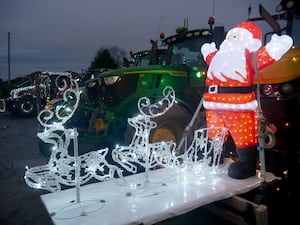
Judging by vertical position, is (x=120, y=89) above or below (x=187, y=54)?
below

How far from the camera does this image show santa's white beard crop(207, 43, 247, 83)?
2.69 m

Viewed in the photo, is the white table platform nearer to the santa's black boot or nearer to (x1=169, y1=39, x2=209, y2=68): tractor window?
the santa's black boot

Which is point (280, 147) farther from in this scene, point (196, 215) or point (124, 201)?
point (124, 201)

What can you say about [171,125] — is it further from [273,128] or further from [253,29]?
[253,29]

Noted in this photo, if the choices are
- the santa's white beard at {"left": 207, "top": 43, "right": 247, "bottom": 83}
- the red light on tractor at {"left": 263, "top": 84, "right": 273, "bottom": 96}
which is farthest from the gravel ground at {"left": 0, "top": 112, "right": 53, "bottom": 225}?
the red light on tractor at {"left": 263, "top": 84, "right": 273, "bottom": 96}

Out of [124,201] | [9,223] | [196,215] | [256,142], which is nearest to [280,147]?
[256,142]

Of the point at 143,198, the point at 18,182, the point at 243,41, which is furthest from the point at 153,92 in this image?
the point at 18,182

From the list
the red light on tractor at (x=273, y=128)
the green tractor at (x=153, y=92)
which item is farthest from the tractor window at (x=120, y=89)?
the red light on tractor at (x=273, y=128)

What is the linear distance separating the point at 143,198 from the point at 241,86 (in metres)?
1.50

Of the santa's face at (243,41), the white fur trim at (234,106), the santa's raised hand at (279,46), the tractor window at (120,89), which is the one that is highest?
the santa's face at (243,41)

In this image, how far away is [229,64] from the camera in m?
2.74

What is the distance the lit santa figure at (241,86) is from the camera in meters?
2.68

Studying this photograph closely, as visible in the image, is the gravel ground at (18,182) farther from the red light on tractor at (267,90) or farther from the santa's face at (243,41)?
the red light on tractor at (267,90)

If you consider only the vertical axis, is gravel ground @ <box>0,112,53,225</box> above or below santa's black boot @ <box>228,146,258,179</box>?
below
